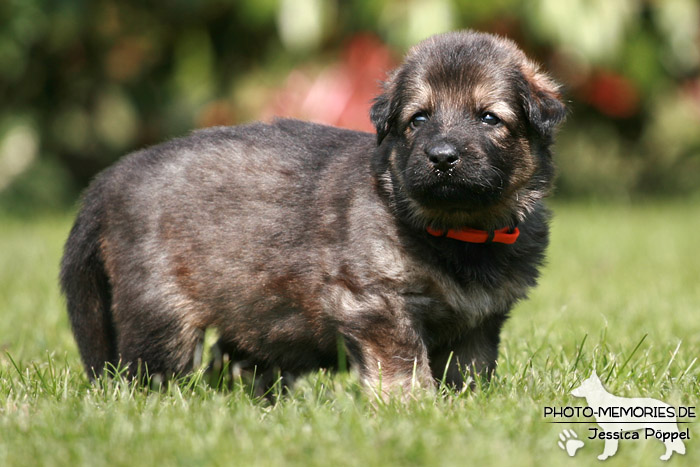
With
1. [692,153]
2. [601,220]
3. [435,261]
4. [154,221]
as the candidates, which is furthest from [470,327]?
[692,153]

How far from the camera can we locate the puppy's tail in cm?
404

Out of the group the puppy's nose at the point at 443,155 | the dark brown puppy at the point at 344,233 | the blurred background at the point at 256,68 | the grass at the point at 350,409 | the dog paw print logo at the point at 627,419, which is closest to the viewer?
the grass at the point at 350,409

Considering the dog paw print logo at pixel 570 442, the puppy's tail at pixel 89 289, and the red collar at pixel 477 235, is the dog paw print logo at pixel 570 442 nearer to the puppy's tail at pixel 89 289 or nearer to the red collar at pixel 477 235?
the red collar at pixel 477 235

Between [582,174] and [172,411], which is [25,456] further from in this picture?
[582,174]

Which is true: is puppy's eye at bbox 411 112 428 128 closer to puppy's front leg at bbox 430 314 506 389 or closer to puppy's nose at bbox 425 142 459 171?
puppy's nose at bbox 425 142 459 171

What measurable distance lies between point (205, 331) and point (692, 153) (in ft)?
33.4

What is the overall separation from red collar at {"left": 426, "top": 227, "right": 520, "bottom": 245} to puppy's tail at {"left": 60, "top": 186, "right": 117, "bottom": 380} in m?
1.57

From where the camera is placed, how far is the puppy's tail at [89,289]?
4.04 m

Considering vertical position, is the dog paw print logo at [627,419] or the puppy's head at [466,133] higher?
the puppy's head at [466,133]

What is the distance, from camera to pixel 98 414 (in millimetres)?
2963

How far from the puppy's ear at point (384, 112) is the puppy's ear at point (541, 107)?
21.5 inches

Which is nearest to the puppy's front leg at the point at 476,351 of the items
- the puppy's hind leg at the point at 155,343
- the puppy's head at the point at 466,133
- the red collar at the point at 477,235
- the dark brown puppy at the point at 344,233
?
the dark brown puppy at the point at 344,233

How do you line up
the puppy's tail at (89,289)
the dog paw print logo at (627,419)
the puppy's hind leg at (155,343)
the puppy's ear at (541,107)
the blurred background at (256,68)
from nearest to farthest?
the dog paw print logo at (627,419), the puppy's ear at (541,107), the puppy's hind leg at (155,343), the puppy's tail at (89,289), the blurred background at (256,68)

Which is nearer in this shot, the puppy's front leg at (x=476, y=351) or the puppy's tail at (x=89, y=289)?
the puppy's front leg at (x=476, y=351)
